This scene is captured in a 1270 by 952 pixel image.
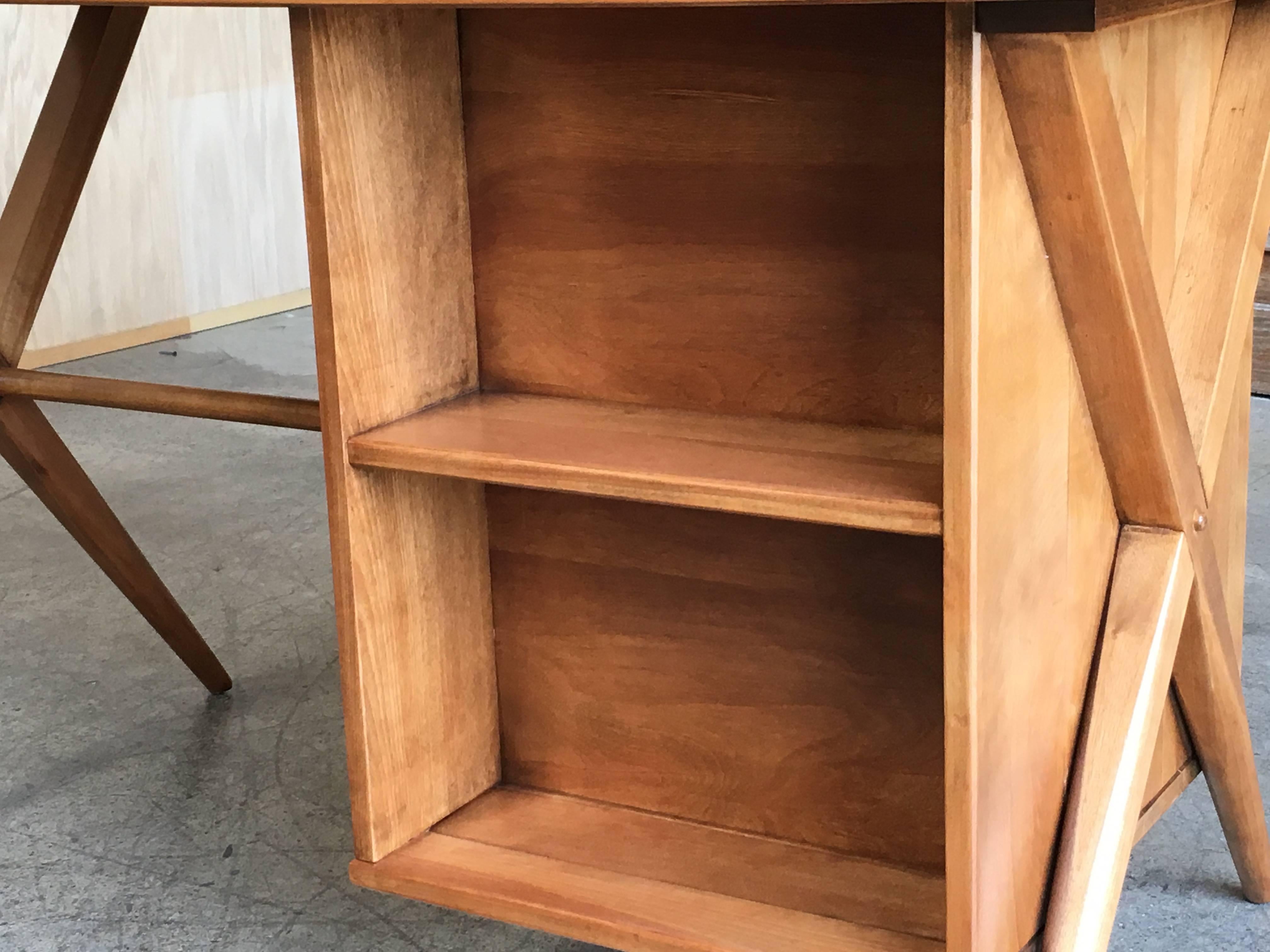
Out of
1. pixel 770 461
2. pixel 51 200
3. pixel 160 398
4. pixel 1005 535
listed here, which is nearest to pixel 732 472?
pixel 770 461

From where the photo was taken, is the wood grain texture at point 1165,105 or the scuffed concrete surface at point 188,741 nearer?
the wood grain texture at point 1165,105

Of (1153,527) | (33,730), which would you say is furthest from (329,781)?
(1153,527)

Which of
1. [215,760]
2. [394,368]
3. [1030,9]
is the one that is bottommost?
[215,760]

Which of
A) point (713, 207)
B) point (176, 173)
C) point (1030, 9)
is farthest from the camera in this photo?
point (176, 173)

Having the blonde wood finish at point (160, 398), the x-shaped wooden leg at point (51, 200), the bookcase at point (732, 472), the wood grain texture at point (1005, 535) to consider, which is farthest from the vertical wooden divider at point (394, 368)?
the x-shaped wooden leg at point (51, 200)

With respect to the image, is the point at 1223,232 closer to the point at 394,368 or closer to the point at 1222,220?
the point at 1222,220

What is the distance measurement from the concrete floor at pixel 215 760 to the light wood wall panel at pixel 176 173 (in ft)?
4.14

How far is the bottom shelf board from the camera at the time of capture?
1.14 meters

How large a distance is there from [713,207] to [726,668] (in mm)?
418

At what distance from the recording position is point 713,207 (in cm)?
121

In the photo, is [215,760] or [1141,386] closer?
[1141,386]

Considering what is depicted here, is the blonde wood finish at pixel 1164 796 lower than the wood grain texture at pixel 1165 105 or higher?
lower

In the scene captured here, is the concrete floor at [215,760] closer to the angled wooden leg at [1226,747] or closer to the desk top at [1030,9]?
the angled wooden leg at [1226,747]

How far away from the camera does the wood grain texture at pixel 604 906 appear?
1.13 m
